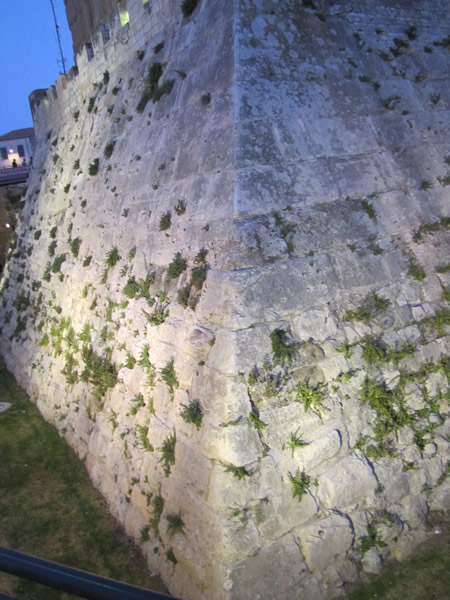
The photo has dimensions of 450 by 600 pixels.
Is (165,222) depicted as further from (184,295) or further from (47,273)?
(47,273)

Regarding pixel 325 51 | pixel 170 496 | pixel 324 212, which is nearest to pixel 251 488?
pixel 170 496

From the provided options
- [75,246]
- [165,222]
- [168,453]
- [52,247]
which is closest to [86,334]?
[75,246]

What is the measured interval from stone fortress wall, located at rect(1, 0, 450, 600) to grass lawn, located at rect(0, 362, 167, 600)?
1.02ft

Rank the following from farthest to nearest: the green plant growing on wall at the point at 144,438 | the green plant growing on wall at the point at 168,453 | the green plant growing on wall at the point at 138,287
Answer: the green plant growing on wall at the point at 138,287 < the green plant growing on wall at the point at 144,438 < the green plant growing on wall at the point at 168,453

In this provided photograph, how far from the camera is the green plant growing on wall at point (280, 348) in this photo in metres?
4.45

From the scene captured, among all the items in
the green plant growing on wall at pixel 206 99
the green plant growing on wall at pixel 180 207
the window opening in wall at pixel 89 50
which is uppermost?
the window opening in wall at pixel 89 50

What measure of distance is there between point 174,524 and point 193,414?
128 cm

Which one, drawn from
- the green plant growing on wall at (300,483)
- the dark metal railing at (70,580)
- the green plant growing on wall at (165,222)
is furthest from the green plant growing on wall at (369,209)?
the dark metal railing at (70,580)

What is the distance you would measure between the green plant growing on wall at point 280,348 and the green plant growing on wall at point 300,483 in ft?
4.05

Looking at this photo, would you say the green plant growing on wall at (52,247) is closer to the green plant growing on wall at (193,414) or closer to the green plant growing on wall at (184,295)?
the green plant growing on wall at (184,295)

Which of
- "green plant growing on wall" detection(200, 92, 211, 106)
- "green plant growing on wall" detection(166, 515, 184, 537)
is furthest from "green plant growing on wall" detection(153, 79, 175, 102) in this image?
"green plant growing on wall" detection(166, 515, 184, 537)

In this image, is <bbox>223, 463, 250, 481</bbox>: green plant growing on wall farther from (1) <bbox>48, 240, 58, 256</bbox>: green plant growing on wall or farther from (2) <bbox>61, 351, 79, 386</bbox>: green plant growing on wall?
(1) <bbox>48, 240, 58, 256</bbox>: green plant growing on wall

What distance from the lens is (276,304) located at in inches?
181

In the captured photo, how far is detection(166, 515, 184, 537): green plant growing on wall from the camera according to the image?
4.54 metres
